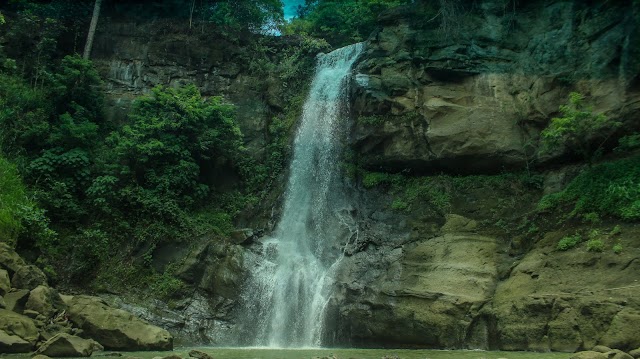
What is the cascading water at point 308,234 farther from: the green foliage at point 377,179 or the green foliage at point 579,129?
the green foliage at point 579,129

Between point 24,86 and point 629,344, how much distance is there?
22.0m

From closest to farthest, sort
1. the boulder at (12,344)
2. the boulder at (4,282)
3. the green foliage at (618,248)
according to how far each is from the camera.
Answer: the boulder at (12,344)
the boulder at (4,282)
the green foliage at (618,248)

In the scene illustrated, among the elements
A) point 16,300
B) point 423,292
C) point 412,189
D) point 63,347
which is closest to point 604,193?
point 423,292

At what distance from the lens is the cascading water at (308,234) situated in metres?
15.1

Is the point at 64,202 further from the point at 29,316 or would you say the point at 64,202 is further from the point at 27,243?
the point at 29,316

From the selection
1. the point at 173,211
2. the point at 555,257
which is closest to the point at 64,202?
the point at 173,211

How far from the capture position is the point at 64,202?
1661 centimetres

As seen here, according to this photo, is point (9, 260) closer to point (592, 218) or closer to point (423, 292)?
point (423, 292)

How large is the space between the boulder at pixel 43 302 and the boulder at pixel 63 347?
166cm

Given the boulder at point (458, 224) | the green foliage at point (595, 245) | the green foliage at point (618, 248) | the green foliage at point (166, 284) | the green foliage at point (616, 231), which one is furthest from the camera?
the boulder at point (458, 224)

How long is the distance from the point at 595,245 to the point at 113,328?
38.3 ft

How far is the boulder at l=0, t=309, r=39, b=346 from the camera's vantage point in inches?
391

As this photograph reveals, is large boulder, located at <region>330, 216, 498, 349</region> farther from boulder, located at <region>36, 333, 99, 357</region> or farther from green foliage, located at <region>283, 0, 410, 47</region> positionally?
green foliage, located at <region>283, 0, 410, 47</region>

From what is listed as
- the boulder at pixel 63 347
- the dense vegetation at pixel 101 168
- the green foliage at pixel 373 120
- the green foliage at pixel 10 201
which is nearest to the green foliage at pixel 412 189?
the green foliage at pixel 373 120
